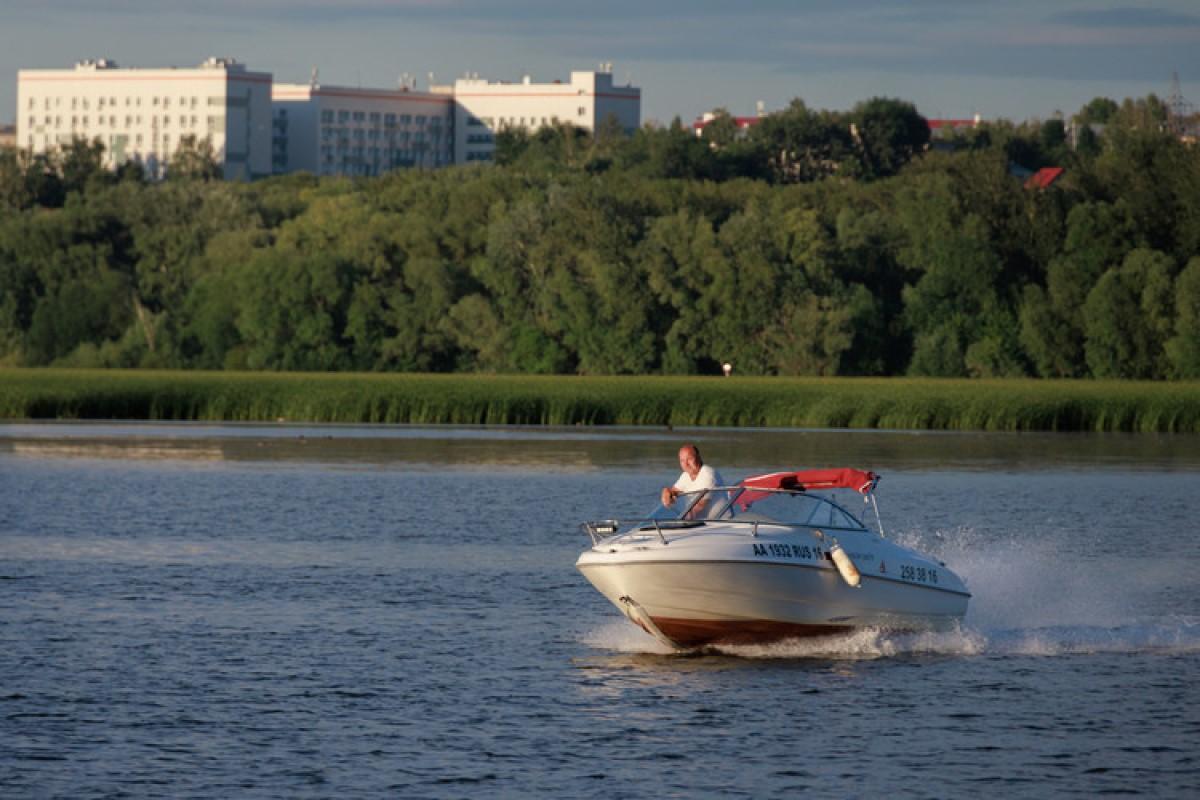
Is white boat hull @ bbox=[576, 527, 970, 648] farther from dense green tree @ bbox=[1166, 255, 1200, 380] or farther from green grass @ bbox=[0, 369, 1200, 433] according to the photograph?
dense green tree @ bbox=[1166, 255, 1200, 380]

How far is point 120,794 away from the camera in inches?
639

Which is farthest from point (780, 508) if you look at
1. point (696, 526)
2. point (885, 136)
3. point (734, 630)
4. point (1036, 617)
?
point (885, 136)

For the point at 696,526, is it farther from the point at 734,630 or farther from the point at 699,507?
the point at 734,630

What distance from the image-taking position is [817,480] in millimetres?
22406

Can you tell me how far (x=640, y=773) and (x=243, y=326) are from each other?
9191cm

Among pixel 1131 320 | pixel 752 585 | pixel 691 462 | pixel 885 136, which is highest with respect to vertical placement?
pixel 885 136

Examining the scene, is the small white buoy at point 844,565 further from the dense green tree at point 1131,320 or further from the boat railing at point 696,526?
the dense green tree at point 1131,320

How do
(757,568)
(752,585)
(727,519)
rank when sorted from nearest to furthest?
(757,568), (752,585), (727,519)

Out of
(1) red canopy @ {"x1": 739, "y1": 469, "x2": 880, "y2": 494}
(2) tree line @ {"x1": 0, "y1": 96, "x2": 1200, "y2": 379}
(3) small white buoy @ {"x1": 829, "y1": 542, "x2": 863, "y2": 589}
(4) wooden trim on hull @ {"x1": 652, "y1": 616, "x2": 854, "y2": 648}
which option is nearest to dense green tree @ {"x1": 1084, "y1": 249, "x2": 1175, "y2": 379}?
(2) tree line @ {"x1": 0, "y1": 96, "x2": 1200, "y2": 379}

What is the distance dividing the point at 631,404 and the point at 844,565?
5277 centimetres

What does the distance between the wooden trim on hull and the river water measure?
30cm

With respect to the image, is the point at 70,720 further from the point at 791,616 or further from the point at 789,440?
the point at 789,440

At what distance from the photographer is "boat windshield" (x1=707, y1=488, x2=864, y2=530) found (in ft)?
72.0

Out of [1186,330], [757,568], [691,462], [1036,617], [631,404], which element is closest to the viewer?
[757,568]
